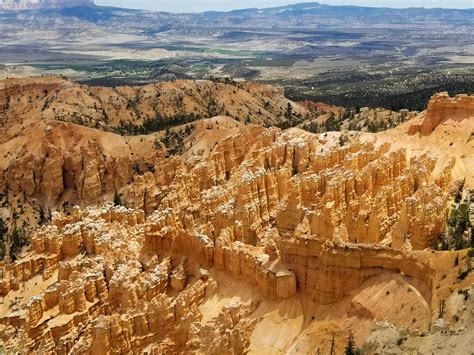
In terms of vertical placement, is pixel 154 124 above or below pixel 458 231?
below

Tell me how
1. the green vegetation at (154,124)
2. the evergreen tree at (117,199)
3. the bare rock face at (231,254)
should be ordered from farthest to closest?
the green vegetation at (154,124), the evergreen tree at (117,199), the bare rock face at (231,254)

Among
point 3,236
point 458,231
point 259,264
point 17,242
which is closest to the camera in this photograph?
point 259,264

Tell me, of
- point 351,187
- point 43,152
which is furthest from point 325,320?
point 43,152

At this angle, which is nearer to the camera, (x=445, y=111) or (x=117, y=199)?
(x=445, y=111)

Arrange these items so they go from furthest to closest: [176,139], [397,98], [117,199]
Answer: [397,98] → [176,139] → [117,199]

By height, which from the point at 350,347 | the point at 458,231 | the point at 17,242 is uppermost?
the point at 458,231

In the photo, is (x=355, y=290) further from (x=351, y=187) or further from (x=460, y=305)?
(x=351, y=187)

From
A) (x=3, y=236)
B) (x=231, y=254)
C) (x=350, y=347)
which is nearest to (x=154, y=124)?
(x=3, y=236)

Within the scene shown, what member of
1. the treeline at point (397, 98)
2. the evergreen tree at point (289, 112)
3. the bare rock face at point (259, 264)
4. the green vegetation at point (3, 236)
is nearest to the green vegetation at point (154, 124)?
the evergreen tree at point (289, 112)

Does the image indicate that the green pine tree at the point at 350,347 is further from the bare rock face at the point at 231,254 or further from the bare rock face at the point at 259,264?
the bare rock face at the point at 231,254

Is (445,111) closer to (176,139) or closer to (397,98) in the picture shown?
(176,139)
